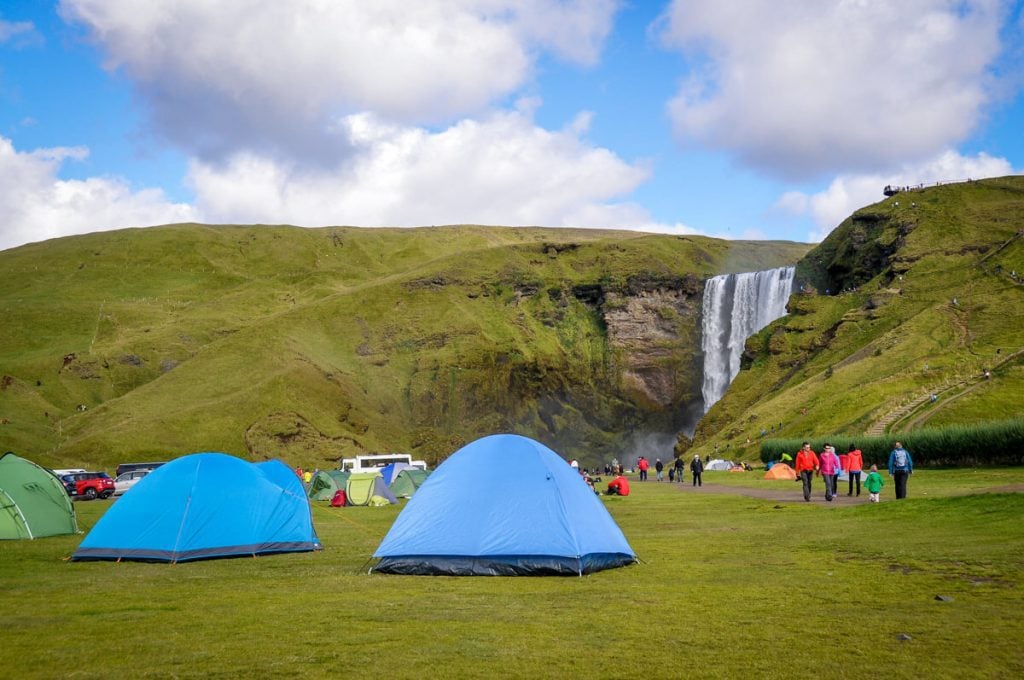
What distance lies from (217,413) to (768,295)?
64.6 m

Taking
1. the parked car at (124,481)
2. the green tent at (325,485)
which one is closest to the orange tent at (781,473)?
the green tent at (325,485)

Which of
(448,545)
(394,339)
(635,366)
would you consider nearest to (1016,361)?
(448,545)

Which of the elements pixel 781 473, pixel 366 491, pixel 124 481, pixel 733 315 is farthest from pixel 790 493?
pixel 733 315

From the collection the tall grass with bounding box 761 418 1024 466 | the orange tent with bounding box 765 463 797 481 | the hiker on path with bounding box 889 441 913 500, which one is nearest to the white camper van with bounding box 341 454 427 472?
the orange tent with bounding box 765 463 797 481

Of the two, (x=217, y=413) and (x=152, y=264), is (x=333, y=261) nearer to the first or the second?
(x=152, y=264)

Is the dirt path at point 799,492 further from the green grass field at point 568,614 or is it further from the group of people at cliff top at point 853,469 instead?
the green grass field at point 568,614

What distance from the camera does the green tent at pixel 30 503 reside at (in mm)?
23469

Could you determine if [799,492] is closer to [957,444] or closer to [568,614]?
[957,444]

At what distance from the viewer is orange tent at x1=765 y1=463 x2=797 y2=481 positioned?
47.6m

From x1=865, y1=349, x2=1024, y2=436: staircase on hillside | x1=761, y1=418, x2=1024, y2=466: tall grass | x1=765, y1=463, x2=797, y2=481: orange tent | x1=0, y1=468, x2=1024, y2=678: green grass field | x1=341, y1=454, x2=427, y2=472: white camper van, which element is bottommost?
x1=0, y1=468, x2=1024, y2=678: green grass field

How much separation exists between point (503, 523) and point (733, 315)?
9890 centimetres

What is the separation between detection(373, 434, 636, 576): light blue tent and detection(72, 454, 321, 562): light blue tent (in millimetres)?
4021

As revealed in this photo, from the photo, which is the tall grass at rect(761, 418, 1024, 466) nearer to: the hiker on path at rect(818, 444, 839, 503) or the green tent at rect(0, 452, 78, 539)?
the hiker on path at rect(818, 444, 839, 503)

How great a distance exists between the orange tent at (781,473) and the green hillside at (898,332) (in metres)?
9.68
